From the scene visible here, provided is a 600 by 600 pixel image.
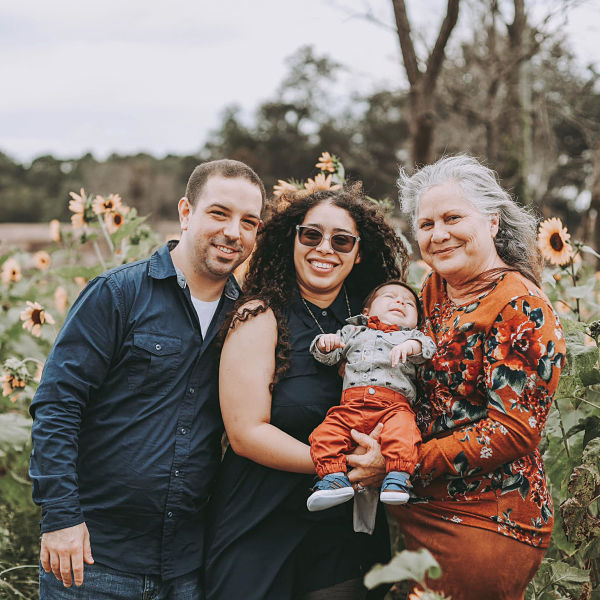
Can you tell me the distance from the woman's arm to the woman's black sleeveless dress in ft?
0.26

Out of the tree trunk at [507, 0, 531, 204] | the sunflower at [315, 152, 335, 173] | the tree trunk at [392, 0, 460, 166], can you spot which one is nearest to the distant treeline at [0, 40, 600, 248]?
the tree trunk at [507, 0, 531, 204]

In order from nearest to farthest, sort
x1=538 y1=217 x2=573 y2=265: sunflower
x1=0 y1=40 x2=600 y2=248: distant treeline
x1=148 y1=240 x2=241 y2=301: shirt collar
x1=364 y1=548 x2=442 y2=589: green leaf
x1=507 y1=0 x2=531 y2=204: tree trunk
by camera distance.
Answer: x1=364 y1=548 x2=442 y2=589: green leaf < x1=148 y1=240 x2=241 y2=301: shirt collar < x1=538 y1=217 x2=573 y2=265: sunflower < x1=507 y1=0 x2=531 y2=204: tree trunk < x1=0 y1=40 x2=600 y2=248: distant treeline

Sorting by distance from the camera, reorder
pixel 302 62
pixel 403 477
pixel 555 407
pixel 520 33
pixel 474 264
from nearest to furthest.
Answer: pixel 403 477, pixel 474 264, pixel 555 407, pixel 520 33, pixel 302 62

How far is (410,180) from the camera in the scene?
8.66 ft

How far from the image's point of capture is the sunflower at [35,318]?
3.68 meters

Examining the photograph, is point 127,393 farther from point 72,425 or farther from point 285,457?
point 285,457

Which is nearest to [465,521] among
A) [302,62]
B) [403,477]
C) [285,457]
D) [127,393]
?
[403,477]

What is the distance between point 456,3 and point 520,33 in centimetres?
440

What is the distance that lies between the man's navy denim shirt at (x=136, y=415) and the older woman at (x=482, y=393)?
0.80 metres

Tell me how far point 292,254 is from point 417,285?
3.88ft

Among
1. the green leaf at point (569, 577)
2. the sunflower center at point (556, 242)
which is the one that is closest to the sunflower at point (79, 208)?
the sunflower center at point (556, 242)

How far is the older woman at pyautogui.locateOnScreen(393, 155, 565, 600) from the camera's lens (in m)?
2.07

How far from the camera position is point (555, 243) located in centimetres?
331

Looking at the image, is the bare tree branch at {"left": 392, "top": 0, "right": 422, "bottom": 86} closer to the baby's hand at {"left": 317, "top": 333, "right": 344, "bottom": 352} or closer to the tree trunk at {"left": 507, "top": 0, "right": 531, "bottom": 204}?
the tree trunk at {"left": 507, "top": 0, "right": 531, "bottom": 204}
